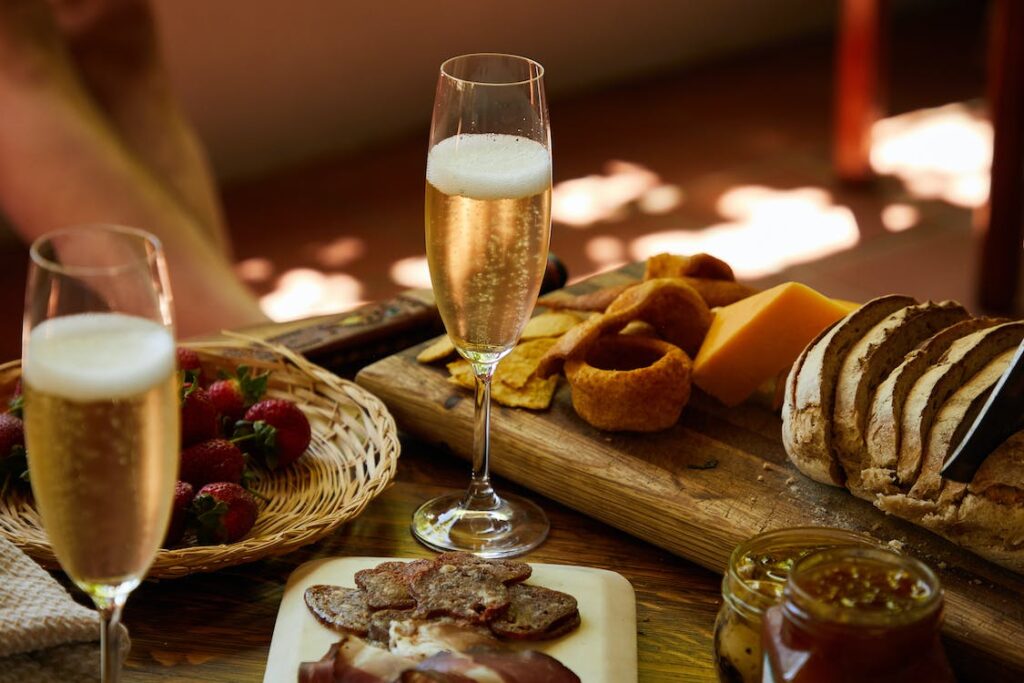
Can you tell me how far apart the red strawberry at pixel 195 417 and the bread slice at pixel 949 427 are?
1.88 feet

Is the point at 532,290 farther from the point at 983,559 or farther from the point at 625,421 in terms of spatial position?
the point at 983,559

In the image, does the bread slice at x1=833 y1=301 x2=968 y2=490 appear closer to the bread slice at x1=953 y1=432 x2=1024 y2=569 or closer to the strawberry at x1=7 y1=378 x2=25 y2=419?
the bread slice at x1=953 y1=432 x2=1024 y2=569

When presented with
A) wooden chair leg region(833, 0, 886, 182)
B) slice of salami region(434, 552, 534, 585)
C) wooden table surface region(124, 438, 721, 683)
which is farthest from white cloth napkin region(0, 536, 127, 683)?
wooden chair leg region(833, 0, 886, 182)

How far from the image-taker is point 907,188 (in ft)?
13.3

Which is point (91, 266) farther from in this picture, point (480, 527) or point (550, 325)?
point (550, 325)

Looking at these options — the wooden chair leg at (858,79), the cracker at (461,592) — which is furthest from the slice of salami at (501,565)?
the wooden chair leg at (858,79)

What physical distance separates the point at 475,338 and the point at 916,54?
14.9 ft

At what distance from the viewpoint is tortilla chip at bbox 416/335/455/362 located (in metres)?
1.38

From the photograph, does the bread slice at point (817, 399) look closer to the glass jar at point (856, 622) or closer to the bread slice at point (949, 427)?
the bread slice at point (949, 427)

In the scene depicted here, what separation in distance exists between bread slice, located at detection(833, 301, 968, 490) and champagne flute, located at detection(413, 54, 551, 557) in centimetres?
28

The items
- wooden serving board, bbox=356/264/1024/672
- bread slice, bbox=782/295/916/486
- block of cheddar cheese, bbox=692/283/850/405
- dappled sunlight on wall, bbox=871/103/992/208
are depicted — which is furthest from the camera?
dappled sunlight on wall, bbox=871/103/992/208

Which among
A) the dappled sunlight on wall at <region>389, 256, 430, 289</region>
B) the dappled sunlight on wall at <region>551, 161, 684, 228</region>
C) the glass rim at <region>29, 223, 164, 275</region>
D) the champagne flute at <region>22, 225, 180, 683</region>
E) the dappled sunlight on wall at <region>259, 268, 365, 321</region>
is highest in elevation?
the glass rim at <region>29, 223, 164, 275</region>

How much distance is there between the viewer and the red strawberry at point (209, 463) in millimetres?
1107

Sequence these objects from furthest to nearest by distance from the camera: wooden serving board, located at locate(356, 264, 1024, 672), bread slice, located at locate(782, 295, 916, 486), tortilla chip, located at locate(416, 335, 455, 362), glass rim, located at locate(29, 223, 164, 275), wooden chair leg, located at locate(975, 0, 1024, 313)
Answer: wooden chair leg, located at locate(975, 0, 1024, 313) < tortilla chip, located at locate(416, 335, 455, 362) < bread slice, located at locate(782, 295, 916, 486) < wooden serving board, located at locate(356, 264, 1024, 672) < glass rim, located at locate(29, 223, 164, 275)
